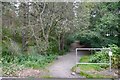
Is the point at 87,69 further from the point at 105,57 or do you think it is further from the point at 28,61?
the point at 28,61

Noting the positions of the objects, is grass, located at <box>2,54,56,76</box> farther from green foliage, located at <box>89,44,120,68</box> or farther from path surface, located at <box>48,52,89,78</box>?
green foliage, located at <box>89,44,120,68</box>

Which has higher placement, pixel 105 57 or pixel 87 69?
pixel 105 57

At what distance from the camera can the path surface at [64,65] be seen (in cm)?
260

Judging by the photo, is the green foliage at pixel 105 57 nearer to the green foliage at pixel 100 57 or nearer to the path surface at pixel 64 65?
the green foliage at pixel 100 57

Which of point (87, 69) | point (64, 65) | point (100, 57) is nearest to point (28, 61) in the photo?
point (64, 65)

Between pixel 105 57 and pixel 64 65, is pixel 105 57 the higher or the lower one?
the higher one

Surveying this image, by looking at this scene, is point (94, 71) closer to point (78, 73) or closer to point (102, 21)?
point (78, 73)

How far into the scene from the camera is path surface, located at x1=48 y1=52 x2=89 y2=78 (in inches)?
102

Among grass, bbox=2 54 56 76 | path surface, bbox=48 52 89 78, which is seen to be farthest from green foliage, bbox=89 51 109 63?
grass, bbox=2 54 56 76

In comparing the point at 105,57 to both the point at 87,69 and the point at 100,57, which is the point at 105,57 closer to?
the point at 100,57

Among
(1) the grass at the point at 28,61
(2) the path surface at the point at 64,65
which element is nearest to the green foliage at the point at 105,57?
(2) the path surface at the point at 64,65

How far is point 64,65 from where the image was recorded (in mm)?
2631

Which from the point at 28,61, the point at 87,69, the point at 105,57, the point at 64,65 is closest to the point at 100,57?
the point at 105,57

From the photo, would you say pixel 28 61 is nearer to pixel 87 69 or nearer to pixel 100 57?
pixel 87 69
